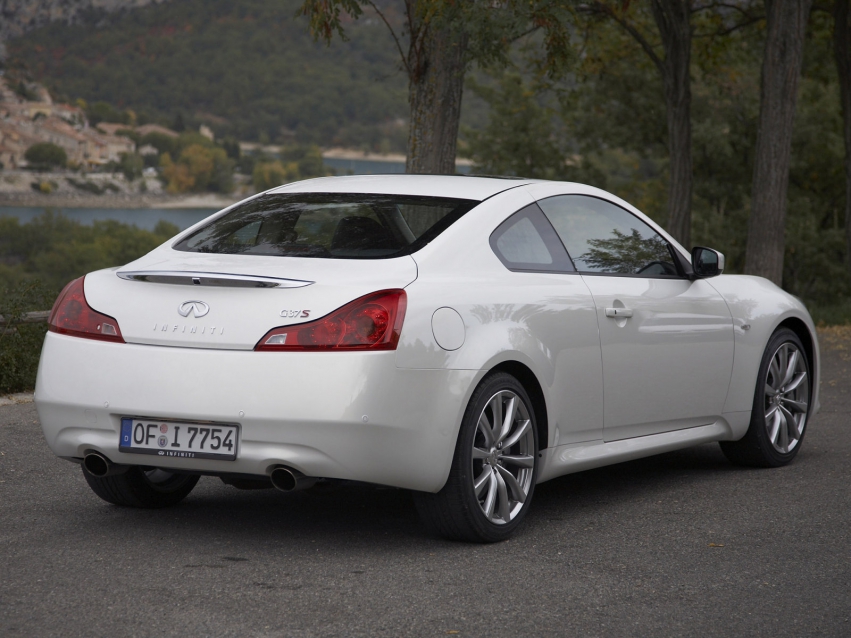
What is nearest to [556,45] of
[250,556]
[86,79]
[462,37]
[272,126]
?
[462,37]

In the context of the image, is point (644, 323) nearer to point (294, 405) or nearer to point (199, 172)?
point (294, 405)

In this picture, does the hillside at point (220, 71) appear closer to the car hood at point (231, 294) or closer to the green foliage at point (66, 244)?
the green foliage at point (66, 244)

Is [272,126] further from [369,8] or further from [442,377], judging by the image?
[442,377]

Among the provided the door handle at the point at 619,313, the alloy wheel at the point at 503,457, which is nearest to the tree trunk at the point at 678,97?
the door handle at the point at 619,313

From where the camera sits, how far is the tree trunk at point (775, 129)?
49.2 feet

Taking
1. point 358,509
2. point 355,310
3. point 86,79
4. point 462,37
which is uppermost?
point 86,79

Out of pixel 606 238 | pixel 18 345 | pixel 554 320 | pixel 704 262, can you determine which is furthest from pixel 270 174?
pixel 554 320

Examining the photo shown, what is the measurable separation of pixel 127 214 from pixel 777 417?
69733mm

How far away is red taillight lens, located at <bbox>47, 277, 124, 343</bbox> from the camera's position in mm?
4492

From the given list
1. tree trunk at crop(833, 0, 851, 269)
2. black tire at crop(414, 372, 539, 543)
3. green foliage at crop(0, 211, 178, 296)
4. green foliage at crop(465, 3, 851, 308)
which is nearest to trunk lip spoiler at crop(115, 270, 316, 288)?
black tire at crop(414, 372, 539, 543)

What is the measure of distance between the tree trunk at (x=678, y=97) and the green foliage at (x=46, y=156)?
66531 mm

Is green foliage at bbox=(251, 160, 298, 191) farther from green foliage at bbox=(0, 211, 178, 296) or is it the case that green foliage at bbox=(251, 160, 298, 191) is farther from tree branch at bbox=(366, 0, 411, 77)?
tree branch at bbox=(366, 0, 411, 77)

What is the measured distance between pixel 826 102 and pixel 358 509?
28.6 metres

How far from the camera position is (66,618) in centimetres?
361
